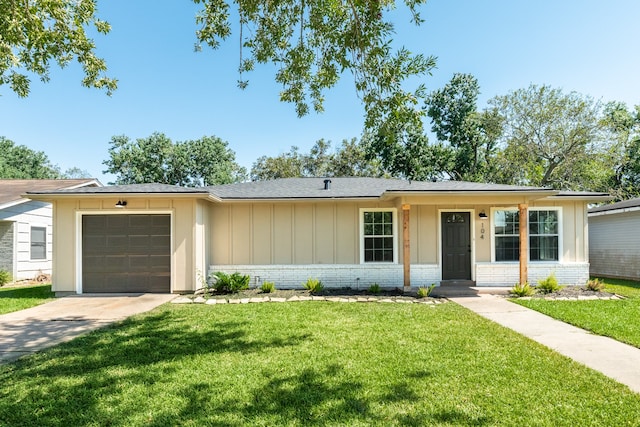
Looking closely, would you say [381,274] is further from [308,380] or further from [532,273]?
[308,380]

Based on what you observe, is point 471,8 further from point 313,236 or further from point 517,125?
point 517,125

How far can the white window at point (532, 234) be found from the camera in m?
10.1

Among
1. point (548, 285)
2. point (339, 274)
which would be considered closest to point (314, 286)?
point (339, 274)

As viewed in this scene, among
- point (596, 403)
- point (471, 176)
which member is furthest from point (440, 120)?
point (596, 403)

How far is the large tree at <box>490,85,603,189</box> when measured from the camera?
20531mm

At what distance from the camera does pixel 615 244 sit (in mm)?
12828

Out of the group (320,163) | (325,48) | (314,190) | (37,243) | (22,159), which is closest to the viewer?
(325,48)

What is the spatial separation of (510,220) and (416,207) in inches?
110

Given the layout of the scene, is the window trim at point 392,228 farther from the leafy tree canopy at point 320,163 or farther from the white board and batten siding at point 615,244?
the leafy tree canopy at point 320,163

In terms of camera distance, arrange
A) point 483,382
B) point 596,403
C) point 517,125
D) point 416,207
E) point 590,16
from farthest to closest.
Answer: point 517,125, point 416,207, point 590,16, point 483,382, point 596,403

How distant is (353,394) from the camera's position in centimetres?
327

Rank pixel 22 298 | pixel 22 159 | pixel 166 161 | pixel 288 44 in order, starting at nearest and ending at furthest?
pixel 288 44, pixel 22 298, pixel 166 161, pixel 22 159

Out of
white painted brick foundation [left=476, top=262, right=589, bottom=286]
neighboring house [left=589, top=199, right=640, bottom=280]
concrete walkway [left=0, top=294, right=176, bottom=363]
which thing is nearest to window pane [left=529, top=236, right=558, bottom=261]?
white painted brick foundation [left=476, top=262, right=589, bottom=286]

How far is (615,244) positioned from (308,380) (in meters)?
14.3
